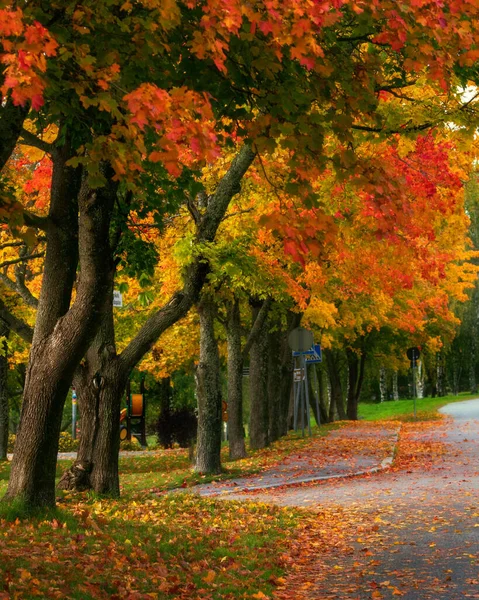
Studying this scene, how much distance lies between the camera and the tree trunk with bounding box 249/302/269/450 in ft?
88.7

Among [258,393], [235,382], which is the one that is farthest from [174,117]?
[258,393]

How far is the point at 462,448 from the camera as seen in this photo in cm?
2533

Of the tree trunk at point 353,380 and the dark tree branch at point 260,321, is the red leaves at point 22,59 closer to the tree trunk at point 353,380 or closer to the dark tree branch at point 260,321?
the dark tree branch at point 260,321

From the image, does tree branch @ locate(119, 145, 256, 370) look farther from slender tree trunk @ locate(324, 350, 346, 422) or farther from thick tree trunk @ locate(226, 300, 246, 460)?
slender tree trunk @ locate(324, 350, 346, 422)

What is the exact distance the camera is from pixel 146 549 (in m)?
9.14

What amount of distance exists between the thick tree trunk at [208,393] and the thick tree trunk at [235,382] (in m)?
3.57

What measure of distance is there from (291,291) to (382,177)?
15899 mm

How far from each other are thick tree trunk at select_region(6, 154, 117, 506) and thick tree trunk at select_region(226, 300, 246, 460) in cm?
1246

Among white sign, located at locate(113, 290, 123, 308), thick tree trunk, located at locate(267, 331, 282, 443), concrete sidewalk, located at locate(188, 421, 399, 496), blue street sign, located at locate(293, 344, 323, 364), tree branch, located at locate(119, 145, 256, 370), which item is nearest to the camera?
tree branch, located at locate(119, 145, 256, 370)

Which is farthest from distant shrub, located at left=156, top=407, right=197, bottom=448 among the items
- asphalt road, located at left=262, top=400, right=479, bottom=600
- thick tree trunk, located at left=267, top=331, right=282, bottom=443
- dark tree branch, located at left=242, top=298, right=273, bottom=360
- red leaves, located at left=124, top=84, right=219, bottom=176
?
red leaves, located at left=124, top=84, right=219, bottom=176

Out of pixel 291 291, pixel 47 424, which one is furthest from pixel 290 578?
pixel 291 291

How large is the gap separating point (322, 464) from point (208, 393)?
3.44 metres

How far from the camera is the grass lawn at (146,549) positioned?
7391 mm

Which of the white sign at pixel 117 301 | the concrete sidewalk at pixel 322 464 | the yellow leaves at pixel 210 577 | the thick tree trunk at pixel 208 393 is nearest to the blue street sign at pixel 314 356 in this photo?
the concrete sidewalk at pixel 322 464
